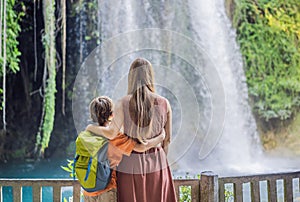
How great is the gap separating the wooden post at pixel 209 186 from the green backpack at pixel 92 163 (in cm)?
58

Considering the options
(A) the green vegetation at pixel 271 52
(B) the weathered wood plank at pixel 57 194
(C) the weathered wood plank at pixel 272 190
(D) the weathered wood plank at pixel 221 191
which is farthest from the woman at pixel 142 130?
(A) the green vegetation at pixel 271 52

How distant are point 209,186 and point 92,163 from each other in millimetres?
709

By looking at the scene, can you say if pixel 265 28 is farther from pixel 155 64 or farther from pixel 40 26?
pixel 40 26

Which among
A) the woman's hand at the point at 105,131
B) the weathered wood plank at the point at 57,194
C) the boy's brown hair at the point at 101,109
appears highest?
the boy's brown hair at the point at 101,109

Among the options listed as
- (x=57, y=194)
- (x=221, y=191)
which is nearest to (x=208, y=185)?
(x=221, y=191)

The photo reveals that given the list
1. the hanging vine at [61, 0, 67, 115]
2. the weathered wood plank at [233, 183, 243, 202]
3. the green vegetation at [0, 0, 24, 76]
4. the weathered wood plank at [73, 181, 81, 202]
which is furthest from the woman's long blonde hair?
the green vegetation at [0, 0, 24, 76]

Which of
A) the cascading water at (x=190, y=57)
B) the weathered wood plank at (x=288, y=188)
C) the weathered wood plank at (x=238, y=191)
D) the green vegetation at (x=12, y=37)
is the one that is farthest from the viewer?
the cascading water at (x=190, y=57)

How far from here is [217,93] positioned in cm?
795

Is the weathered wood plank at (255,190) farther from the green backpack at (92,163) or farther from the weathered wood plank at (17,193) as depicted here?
the weathered wood plank at (17,193)

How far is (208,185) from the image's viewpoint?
2623mm

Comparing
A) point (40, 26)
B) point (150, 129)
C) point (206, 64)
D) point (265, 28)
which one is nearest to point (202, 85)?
point (206, 64)

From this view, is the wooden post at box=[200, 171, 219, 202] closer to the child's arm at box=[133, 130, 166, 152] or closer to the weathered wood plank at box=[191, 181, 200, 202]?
the weathered wood plank at box=[191, 181, 200, 202]

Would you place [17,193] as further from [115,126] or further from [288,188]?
[288,188]

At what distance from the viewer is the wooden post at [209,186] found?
2.62 metres
